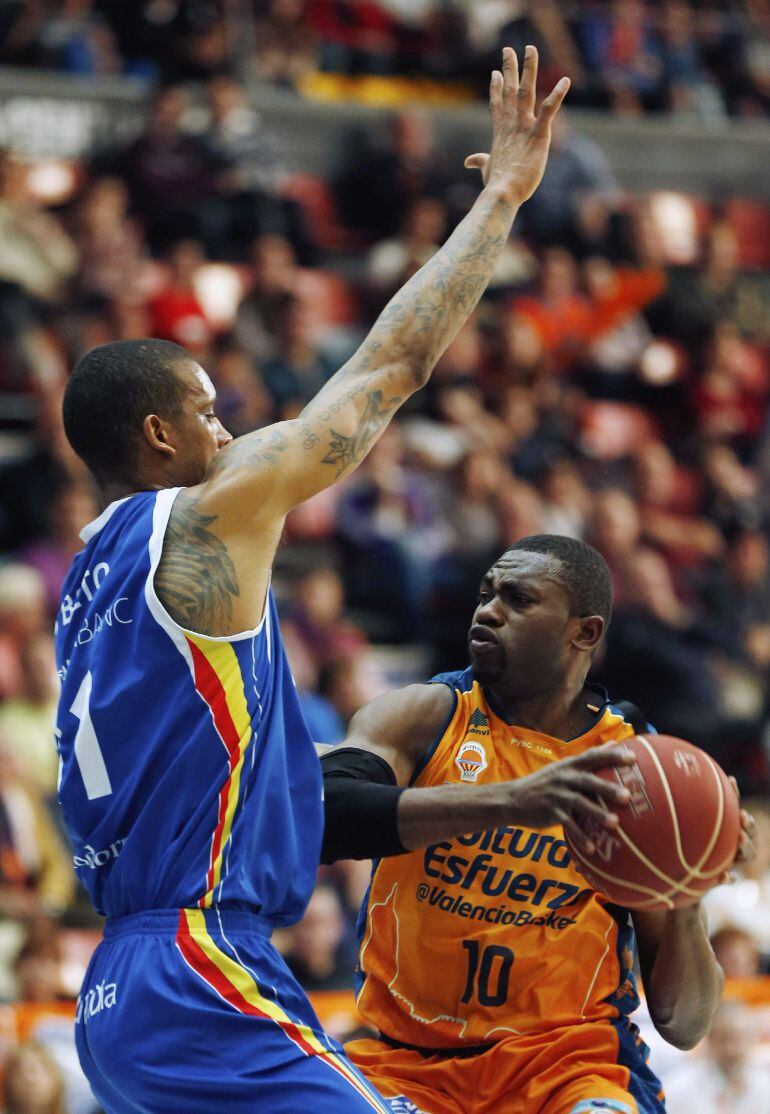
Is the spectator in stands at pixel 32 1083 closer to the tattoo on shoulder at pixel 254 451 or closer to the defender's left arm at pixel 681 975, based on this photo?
the defender's left arm at pixel 681 975

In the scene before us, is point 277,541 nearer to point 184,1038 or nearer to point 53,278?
point 184,1038

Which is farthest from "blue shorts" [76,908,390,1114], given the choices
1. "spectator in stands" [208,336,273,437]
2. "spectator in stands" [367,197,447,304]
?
"spectator in stands" [367,197,447,304]

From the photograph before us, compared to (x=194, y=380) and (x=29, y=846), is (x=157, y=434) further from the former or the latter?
(x=29, y=846)

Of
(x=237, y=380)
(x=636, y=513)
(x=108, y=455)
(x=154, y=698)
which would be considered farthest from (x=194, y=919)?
(x=636, y=513)

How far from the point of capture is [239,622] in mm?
3465

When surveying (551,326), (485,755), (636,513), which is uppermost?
(485,755)

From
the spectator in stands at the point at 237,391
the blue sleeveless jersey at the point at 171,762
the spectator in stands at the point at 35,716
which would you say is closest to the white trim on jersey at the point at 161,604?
the blue sleeveless jersey at the point at 171,762

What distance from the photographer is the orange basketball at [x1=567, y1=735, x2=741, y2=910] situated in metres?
3.56

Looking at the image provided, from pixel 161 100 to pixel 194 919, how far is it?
27.8ft

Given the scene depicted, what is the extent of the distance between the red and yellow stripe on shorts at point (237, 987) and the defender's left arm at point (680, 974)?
3.62 feet

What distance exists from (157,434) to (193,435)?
8 cm

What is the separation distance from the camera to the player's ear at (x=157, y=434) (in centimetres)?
366

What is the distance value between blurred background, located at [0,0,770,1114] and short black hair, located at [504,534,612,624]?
305 centimetres

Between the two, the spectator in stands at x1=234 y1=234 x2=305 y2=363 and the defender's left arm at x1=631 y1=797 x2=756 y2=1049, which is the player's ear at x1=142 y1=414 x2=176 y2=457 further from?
the spectator in stands at x1=234 y1=234 x2=305 y2=363
